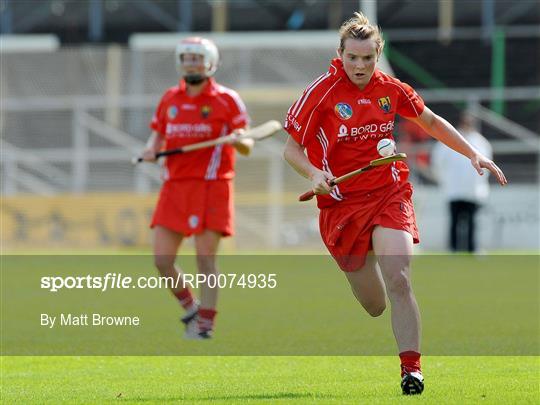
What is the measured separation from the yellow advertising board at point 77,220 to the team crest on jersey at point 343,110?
1444 cm

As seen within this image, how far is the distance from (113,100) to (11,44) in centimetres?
189

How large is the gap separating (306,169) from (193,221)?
3183mm

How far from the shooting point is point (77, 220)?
69.9 feet

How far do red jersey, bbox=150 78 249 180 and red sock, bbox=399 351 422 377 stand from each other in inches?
153

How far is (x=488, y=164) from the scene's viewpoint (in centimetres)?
686

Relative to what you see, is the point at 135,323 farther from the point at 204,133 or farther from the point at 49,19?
the point at 49,19

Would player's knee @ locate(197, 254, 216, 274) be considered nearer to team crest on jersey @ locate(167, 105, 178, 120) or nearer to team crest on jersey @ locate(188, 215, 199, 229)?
team crest on jersey @ locate(188, 215, 199, 229)

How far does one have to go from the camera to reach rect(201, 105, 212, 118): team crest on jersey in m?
10.2

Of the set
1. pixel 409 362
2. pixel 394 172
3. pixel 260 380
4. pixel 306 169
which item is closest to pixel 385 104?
pixel 394 172

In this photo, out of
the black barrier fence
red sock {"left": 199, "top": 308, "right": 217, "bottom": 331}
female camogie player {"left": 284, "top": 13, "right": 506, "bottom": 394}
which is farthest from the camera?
red sock {"left": 199, "top": 308, "right": 217, "bottom": 331}

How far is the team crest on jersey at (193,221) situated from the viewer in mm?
9992

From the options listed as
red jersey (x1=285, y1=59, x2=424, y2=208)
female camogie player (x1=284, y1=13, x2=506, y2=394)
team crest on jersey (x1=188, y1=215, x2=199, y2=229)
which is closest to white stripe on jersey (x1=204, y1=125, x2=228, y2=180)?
team crest on jersey (x1=188, y1=215, x2=199, y2=229)

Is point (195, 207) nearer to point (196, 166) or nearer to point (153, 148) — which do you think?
Result: point (196, 166)

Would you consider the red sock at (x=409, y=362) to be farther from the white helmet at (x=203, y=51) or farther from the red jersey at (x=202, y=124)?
the white helmet at (x=203, y=51)
